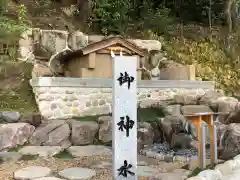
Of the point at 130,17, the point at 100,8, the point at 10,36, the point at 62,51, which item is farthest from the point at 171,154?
the point at 130,17

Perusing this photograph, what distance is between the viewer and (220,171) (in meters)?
6.41

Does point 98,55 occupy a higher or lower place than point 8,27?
lower

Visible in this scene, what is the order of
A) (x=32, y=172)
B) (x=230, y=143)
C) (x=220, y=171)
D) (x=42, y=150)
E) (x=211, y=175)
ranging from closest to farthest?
(x=211, y=175), (x=220, y=171), (x=32, y=172), (x=230, y=143), (x=42, y=150)

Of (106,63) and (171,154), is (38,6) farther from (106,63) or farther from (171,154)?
(171,154)

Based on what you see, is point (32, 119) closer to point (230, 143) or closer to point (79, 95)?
point (79, 95)

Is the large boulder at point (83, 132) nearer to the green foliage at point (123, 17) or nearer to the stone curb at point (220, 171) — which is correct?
the stone curb at point (220, 171)

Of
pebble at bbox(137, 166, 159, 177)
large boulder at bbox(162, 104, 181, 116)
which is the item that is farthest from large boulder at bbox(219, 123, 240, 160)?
large boulder at bbox(162, 104, 181, 116)

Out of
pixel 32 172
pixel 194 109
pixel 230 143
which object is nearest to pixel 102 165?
pixel 32 172

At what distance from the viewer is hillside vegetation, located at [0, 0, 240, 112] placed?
15922mm

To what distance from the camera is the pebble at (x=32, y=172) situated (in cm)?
626

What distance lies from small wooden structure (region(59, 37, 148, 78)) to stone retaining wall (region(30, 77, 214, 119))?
68 centimetres

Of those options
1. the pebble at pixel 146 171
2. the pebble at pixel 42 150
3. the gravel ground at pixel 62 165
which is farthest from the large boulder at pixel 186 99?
the pebble at pixel 42 150

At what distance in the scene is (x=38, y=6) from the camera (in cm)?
1697

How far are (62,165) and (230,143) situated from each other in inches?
163
